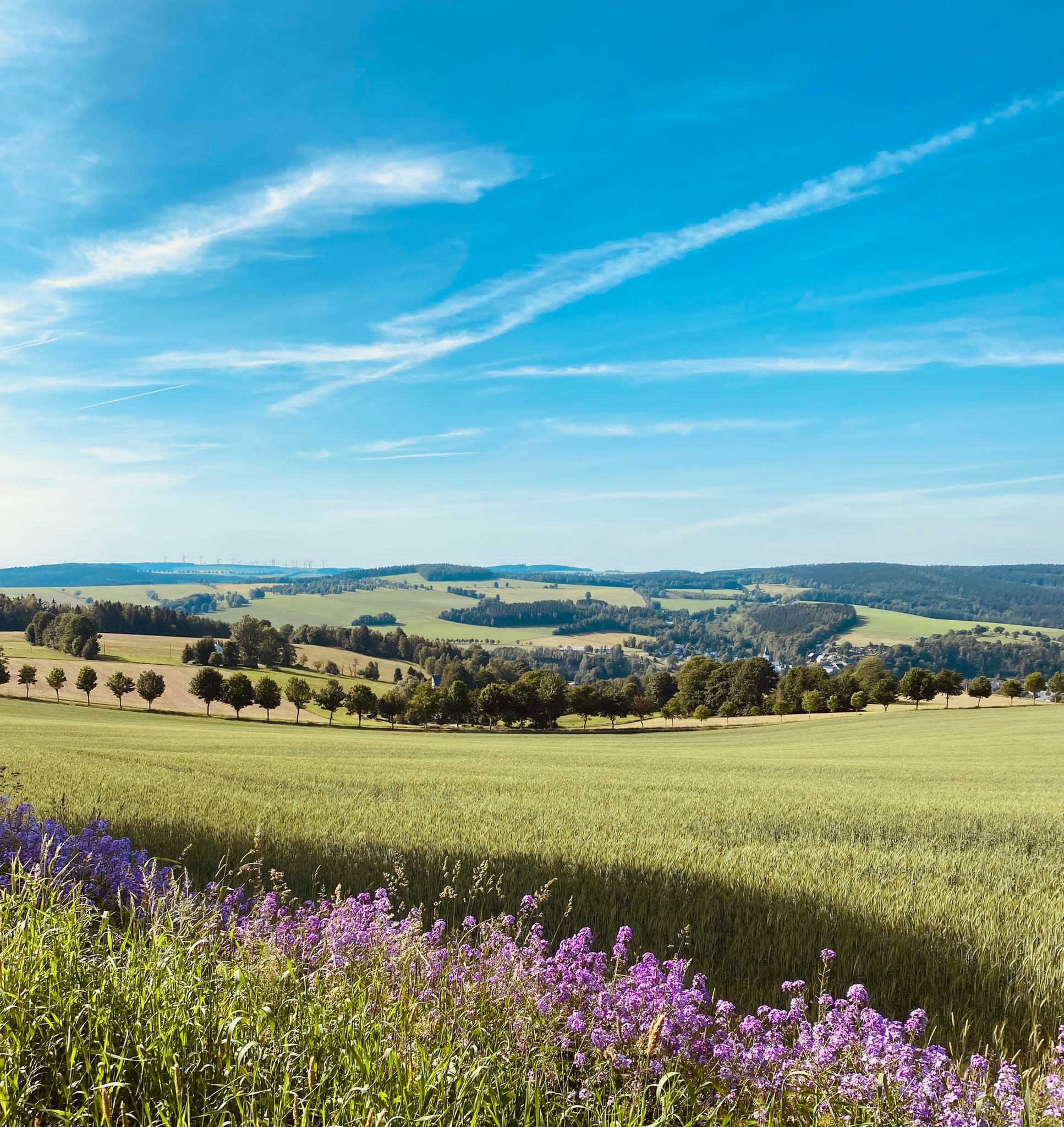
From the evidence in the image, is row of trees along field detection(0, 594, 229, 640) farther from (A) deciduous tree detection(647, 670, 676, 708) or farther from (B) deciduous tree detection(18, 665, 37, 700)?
(A) deciduous tree detection(647, 670, 676, 708)

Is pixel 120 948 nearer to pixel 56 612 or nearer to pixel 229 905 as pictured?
pixel 229 905

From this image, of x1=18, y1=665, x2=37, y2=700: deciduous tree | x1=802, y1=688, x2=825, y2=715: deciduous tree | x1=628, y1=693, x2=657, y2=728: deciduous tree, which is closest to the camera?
x1=18, y1=665, x2=37, y2=700: deciduous tree

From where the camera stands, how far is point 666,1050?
109 inches

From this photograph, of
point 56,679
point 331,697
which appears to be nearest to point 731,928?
point 331,697

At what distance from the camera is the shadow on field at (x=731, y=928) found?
3.91 m

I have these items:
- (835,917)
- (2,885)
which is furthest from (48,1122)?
(835,917)

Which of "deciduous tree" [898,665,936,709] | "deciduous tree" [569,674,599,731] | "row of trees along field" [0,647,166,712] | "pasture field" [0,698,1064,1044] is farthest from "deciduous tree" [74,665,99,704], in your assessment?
"deciduous tree" [898,665,936,709]

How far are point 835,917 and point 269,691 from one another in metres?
76.4

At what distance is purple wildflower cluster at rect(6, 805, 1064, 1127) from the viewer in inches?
97.1

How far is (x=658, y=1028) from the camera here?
2.60 meters

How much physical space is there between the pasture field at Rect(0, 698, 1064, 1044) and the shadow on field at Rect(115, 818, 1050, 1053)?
20 mm

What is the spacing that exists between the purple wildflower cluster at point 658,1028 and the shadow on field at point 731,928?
0.39 metres

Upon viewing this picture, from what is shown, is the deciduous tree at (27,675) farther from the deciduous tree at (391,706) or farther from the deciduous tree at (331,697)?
the deciduous tree at (391,706)

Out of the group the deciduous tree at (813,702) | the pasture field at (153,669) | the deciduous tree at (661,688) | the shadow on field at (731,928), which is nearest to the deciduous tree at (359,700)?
the pasture field at (153,669)
